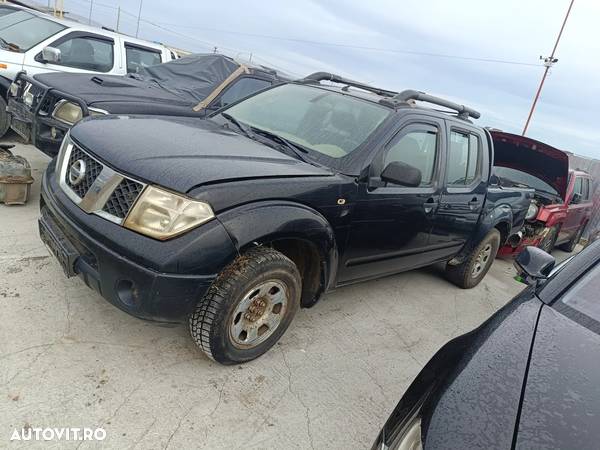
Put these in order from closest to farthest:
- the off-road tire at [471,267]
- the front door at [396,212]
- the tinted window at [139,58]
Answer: the front door at [396,212], the off-road tire at [471,267], the tinted window at [139,58]

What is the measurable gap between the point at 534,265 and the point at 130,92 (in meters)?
4.52

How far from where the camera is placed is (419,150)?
11.8 ft

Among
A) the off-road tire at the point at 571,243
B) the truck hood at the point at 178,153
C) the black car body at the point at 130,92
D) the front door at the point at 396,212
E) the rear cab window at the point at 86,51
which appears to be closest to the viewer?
the truck hood at the point at 178,153

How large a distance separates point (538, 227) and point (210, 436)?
6.59 metres

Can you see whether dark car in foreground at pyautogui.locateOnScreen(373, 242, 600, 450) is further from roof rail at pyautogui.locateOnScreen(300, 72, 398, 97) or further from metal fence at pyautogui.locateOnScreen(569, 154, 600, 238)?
metal fence at pyautogui.locateOnScreen(569, 154, 600, 238)

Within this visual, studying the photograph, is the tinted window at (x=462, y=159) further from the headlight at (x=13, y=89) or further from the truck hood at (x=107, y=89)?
the headlight at (x=13, y=89)

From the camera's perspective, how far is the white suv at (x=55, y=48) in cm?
562

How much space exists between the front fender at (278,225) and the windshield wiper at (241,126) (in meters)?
0.92

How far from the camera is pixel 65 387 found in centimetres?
229

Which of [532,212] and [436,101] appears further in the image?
[532,212]

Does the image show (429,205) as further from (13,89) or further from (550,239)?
(550,239)

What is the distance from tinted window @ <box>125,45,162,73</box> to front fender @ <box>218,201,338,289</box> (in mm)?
5207

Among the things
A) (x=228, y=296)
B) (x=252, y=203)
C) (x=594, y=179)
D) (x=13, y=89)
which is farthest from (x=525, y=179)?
(x=13, y=89)

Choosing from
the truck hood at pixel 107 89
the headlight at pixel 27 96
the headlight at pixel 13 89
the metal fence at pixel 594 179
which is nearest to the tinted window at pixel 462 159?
the truck hood at pixel 107 89
